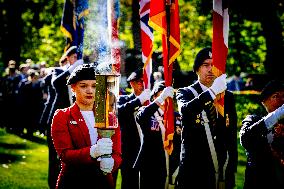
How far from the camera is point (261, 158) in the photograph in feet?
17.8

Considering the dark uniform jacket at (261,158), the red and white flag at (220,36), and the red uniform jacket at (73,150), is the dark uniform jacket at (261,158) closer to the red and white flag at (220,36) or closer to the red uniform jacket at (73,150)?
the red and white flag at (220,36)

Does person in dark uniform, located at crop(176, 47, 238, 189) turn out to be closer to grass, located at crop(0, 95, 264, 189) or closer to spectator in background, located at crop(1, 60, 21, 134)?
grass, located at crop(0, 95, 264, 189)

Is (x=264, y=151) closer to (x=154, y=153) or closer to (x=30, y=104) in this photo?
(x=154, y=153)

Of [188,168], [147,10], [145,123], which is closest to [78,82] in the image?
[188,168]

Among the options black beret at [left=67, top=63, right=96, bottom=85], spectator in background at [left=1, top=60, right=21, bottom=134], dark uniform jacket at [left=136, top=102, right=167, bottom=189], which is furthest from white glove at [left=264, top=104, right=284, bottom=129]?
spectator in background at [left=1, top=60, right=21, bottom=134]

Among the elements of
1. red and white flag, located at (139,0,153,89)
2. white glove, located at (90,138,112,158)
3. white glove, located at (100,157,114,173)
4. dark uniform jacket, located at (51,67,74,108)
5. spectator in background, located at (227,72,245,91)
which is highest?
spectator in background, located at (227,72,245,91)

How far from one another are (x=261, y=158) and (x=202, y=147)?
27.6 inches

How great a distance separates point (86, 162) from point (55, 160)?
4.37 meters

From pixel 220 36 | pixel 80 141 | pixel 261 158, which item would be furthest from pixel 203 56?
pixel 80 141

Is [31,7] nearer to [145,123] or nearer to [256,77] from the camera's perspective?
[256,77]

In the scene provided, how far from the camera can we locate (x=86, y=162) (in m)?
4.56

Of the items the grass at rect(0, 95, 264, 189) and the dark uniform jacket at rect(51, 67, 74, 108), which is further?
the grass at rect(0, 95, 264, 189)

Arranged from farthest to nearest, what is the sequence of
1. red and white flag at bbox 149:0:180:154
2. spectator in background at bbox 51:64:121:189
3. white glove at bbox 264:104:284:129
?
1. red and white flag at bbox 149:0:180:154
2. white glove at bbox 264:104:284:129
3. spectator in background at bbox 51:64:121:189

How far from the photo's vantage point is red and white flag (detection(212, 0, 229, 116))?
532 cm
